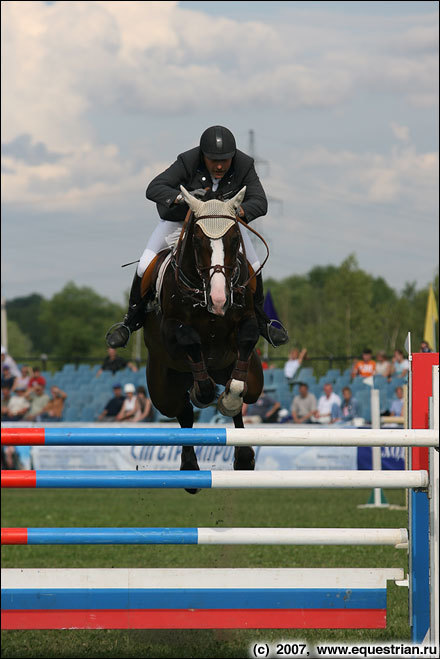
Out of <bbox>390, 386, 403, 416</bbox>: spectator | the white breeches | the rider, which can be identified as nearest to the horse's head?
the rider

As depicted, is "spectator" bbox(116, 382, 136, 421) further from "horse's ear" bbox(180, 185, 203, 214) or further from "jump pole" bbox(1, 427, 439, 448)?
"jump pole" bbox(1, 427, 439, 448)

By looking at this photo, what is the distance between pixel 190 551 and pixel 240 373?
13.4 ft

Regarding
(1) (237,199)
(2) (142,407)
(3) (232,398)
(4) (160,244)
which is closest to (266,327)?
(3) (232,398)

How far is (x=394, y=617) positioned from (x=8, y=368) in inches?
636

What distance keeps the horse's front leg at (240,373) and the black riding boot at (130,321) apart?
0.99m

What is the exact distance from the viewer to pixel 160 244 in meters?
→ 6.20

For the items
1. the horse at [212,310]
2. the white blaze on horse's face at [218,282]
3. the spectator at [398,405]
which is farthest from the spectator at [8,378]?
the white blaze on horse's face at [218,282]

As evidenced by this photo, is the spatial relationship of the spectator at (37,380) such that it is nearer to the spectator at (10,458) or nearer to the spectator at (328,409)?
the spectator at (10,458)

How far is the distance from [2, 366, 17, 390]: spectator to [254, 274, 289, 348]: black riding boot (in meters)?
14.8

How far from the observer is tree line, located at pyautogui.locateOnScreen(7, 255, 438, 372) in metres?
34.0

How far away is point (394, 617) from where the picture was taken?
551 cm

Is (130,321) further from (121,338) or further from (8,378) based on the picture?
(8,378)

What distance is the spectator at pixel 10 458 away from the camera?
54.6ft

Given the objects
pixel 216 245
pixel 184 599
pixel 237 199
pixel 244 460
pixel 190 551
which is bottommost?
pixel 190 551
